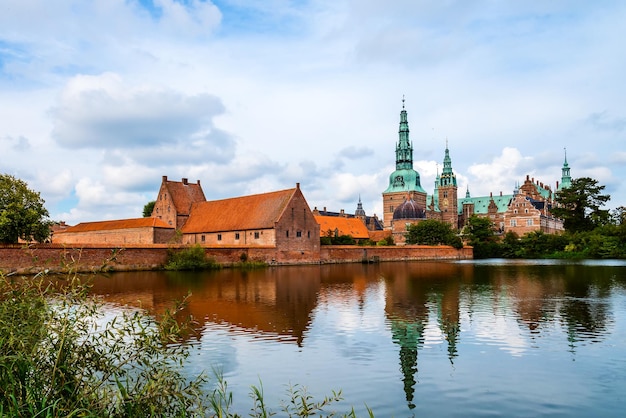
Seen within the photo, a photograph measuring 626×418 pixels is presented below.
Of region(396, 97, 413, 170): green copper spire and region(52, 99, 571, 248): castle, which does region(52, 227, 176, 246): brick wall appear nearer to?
region(52, 99, 571, 248): castle

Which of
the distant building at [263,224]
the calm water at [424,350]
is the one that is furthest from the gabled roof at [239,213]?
the calm water at [424,350]

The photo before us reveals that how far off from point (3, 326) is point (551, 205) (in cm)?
10668

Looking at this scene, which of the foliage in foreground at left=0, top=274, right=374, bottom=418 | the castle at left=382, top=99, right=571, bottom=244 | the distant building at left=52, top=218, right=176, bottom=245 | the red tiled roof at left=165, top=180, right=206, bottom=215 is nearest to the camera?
the foliage in foreground at left=0, top=274, right=374, bottom=418

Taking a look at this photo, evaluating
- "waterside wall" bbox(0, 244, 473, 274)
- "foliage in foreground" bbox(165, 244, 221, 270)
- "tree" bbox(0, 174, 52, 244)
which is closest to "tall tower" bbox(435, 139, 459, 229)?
"waterside wall" bbox(0, 244, 473, 274)

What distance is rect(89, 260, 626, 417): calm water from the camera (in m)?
7.33

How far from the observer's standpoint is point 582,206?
6794cm

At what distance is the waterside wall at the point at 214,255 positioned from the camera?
2828 centimetres

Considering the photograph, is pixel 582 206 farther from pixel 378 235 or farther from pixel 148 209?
pixel 148 209

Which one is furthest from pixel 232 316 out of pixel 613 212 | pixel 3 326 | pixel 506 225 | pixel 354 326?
pixel 506 225

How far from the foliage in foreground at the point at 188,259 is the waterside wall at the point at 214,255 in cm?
49

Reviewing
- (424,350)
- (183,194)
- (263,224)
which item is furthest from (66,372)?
(183,194)

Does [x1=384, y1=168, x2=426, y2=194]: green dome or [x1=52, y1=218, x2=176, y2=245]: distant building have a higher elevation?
[x1=384, y1=168, x2=426, y2=194]: green dome

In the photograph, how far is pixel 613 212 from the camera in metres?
68.9

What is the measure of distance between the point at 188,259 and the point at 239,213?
13103mm
